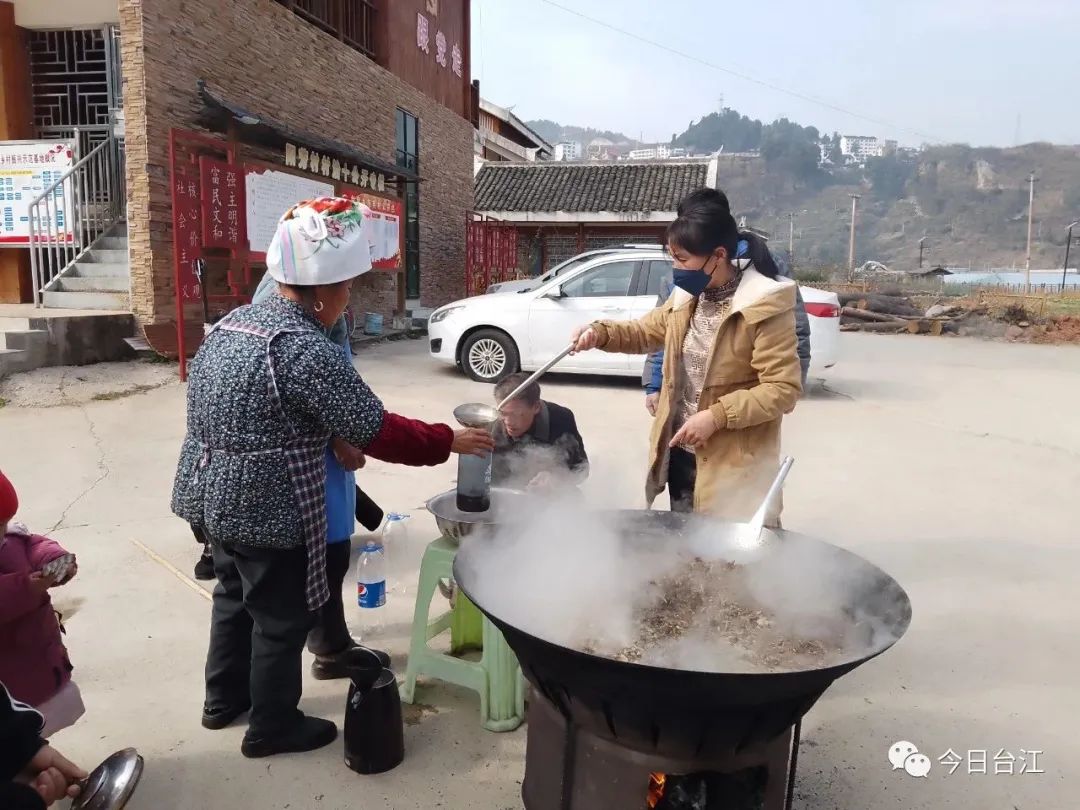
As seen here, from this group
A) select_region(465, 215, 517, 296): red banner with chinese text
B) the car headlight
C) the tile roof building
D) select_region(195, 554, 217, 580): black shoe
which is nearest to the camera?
select_region(195, 554, 217, 580): black shoe

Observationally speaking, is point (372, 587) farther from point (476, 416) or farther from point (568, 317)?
point (568, 317)

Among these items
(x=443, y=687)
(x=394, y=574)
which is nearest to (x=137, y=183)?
(x=394, y=574)

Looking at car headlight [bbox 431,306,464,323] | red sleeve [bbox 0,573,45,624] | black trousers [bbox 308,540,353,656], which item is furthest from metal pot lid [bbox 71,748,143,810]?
car headlight [bbox 431,306,464,323]

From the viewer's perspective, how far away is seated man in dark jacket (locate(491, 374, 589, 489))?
10.8 ft

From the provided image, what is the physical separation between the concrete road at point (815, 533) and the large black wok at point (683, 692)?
83cm

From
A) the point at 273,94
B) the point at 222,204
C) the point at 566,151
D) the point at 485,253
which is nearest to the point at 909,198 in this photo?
the point at 566,151

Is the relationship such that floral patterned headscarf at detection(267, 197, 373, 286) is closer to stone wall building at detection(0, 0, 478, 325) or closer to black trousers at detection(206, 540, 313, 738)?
black trousers at detection(206, 540, 313, 738)

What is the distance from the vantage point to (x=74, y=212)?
9312 mm

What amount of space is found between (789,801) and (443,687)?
4.71 ft

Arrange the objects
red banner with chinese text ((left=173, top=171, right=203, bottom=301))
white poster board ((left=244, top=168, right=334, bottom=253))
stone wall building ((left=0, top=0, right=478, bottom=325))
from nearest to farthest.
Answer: red banner with chinese text ((left=173, top=171, right=203, bottom=301)) → stone wall building ((left=0, top=0, right=478, bottom=325)) → white poster board ((left=244, top=168, right=334, bottom=253))

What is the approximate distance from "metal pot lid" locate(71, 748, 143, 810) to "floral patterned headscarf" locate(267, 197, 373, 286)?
148cm

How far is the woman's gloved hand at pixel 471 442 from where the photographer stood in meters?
2.29

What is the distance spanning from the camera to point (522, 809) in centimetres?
233

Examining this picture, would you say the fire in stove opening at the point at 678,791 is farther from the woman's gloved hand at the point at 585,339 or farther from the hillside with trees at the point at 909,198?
the hillside with trees at the point at 909,198
